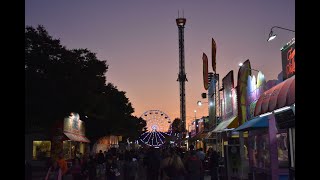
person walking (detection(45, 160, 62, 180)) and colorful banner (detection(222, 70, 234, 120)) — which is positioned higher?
colorful banner (detection(222, 70, 234, 120))

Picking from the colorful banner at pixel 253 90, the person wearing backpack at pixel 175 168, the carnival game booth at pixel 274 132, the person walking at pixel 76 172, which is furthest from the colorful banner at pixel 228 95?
the person walking at pixel 76 172

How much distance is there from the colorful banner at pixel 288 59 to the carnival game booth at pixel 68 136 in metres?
17.6

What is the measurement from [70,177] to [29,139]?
23.2m

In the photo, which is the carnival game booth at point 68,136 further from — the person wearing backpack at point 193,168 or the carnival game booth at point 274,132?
the person wearing backpack at point 193,168

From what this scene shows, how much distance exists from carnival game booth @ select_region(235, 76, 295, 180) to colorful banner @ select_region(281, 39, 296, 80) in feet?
1.91

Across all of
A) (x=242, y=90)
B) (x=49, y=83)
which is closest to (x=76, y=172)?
(x=242, y=90)

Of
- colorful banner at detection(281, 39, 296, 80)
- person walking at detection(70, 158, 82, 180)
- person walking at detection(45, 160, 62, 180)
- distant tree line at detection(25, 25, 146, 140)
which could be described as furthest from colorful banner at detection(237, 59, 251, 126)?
person walking at detection(45, 160, 62, 180)

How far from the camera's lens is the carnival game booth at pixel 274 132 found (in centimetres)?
1553

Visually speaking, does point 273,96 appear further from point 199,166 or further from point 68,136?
point 68,136

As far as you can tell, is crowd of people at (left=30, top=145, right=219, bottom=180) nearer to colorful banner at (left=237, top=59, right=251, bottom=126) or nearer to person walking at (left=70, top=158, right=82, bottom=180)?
person walking at (left=70, top=158, right=82, bottom=180)

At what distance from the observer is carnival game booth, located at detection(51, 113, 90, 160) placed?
131 ft

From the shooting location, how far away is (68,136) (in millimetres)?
41688

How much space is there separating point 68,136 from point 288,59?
2800 centimetres
